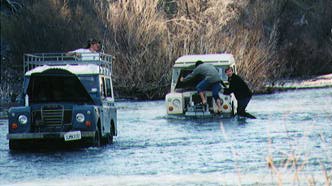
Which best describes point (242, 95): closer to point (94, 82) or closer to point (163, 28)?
point (94, 82)

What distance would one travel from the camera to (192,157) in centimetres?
2275

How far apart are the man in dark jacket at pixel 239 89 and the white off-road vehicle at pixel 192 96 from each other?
1.69 feet

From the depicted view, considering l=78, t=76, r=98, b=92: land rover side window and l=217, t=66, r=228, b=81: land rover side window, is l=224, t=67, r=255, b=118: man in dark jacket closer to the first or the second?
l=217, t=66, r=228, b=81: land rover side window

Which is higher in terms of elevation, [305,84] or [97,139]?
[97,139]

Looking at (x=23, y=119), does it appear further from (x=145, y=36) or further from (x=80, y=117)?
(x=145, y=36)

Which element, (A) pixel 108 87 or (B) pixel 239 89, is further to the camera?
(B) pixel 239 89

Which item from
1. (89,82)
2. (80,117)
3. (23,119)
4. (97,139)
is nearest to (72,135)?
(80,117)

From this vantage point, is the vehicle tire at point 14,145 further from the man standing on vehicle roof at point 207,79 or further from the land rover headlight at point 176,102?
the land rover headlight at point 176,102

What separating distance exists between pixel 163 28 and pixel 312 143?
34.9 meters

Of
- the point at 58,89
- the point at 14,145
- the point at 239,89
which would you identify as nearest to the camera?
the point at 14,145

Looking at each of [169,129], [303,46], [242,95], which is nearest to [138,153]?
[169,129]

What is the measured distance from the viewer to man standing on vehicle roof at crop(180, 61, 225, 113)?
114ft

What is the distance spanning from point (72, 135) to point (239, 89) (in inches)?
408

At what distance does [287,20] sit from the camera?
9512 centimetres
